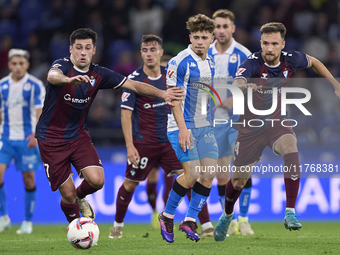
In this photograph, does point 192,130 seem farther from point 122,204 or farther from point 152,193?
point 152,193

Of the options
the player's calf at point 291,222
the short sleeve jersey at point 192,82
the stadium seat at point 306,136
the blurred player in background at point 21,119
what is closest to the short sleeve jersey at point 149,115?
the short sleeve jersey at point 192,82

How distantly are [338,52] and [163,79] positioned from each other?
6.91 m

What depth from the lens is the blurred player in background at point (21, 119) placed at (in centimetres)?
909

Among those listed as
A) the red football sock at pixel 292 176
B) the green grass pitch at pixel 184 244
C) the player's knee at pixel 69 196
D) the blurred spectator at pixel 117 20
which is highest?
the blurred spectator at pixel 117 20

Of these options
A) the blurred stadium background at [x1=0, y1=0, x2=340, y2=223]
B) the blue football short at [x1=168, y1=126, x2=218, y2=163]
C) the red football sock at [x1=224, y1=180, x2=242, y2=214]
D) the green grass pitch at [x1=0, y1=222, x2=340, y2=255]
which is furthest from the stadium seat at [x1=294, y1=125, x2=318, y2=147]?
the blue football short at [x1=168, y1=126, x2=218, y2=163]

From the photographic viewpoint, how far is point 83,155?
6684mm

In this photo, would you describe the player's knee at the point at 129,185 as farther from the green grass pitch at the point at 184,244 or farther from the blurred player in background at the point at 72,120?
the blurred player in background at the point at 72,120

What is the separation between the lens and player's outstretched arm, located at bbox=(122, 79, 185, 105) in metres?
6.22

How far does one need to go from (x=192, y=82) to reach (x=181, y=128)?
668 mm

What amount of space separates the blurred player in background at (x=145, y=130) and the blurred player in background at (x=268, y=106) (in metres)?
1.35

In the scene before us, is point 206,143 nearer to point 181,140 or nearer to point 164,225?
point 181,140

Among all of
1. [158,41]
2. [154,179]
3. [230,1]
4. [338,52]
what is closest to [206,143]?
[158,41]

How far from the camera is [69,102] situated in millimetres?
6574

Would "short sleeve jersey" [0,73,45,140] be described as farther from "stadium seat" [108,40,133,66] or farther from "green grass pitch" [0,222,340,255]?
"stadium seat" [108,40,133,66]
